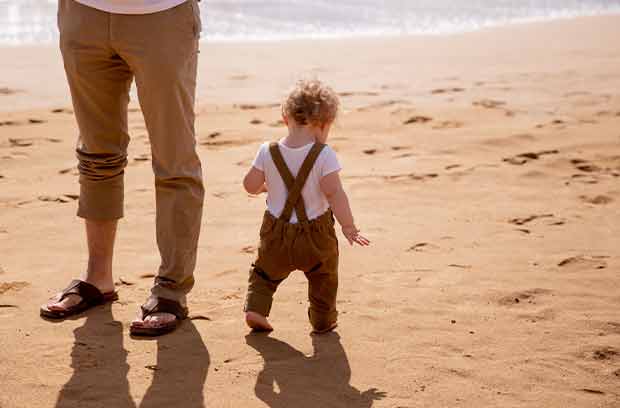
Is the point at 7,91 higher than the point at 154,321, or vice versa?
the point at 7,91

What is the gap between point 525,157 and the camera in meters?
6.01

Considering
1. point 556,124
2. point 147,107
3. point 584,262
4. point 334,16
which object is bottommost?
point 584,262

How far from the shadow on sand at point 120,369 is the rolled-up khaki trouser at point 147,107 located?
0.23m

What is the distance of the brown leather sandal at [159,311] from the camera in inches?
134

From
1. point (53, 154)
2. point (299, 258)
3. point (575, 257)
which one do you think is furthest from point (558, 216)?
point (53, 154)

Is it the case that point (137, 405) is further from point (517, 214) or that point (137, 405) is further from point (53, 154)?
point (53, 154)

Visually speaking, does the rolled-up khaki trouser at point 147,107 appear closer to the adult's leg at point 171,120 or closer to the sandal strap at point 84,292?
the adult's leg at point 171,120

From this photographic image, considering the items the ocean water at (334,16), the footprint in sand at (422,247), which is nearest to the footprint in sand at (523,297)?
the footprint in sand at (422,247)

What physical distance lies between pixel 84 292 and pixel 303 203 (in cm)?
97

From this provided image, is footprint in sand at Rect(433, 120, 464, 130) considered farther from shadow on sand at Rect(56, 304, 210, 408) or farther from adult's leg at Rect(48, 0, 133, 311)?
shadow on sand at Rect(56, 304, 210, 408)

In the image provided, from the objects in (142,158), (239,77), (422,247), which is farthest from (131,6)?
(239,77)

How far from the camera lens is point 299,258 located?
334 cm

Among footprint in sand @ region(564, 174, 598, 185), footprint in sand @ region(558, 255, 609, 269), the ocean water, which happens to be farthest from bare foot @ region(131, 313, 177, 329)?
the ocean water

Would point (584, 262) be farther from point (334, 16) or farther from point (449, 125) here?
point (334, 16)
